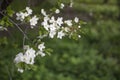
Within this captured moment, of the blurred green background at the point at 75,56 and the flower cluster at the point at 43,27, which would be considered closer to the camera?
the flower cluster at the point at 43,27

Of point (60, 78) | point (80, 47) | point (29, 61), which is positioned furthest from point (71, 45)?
point (29, 61)

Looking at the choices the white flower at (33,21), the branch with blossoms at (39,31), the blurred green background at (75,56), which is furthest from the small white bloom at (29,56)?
the blurred green background at (75,56)

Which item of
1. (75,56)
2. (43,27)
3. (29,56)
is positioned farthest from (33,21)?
(75,56)

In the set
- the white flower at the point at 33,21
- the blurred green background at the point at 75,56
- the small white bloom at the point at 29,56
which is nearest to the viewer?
the small white bloom at the point at 29,56

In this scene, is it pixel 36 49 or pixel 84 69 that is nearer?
pixel 36 49

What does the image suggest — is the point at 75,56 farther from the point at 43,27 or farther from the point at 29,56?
the point at 29,56

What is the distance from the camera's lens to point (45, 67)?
6848mm

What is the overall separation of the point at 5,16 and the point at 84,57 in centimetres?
424

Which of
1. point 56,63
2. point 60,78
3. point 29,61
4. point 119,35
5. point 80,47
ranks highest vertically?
point 119,35

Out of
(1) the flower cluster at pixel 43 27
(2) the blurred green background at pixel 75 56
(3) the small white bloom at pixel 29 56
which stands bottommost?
(3) the small white bloom at pixel 29 56

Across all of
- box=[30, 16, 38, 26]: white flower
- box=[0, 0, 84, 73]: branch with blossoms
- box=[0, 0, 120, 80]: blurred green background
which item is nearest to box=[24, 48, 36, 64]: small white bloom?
box=[0, 0, 84, 73]: branch with blossoms

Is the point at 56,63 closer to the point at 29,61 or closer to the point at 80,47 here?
the point at 80,47

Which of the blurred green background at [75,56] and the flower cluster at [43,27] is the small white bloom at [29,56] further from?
the blurred green background at [75,56]

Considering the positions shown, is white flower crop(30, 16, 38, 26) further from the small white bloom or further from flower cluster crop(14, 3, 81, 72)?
the small white bloom
